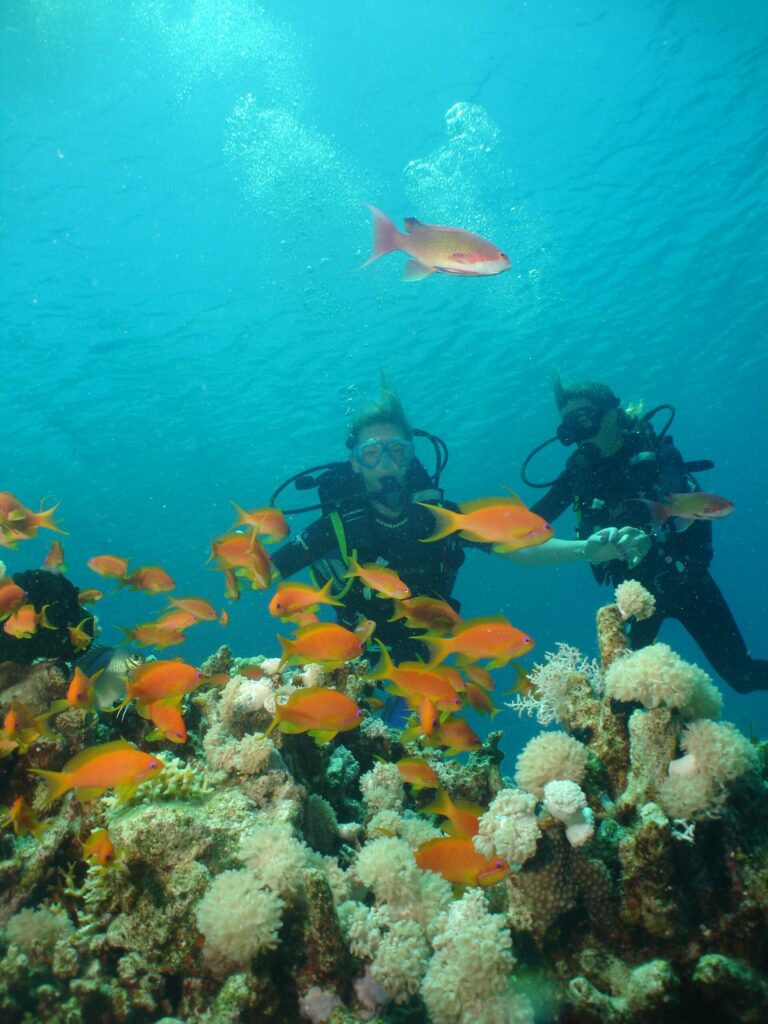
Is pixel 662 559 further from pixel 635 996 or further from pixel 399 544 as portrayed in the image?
pixel 635 996

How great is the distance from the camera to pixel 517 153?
17.2 metres

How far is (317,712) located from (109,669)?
2.39 meters

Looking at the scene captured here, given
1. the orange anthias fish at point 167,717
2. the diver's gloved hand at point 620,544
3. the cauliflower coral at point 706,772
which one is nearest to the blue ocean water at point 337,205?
the diver's gloved hand at point 620,544

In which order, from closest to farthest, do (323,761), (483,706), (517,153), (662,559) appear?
(483,706) → (323,761) → (662,559) → (517,153)

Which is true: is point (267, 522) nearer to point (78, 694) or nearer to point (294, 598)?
point (294, 598)

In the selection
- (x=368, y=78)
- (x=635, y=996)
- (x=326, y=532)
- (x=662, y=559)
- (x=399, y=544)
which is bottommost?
(x=635, y=996)

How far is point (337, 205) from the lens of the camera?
716 inches

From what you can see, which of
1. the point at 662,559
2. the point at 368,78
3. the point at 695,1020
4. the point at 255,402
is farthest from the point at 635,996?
the point at 255,402

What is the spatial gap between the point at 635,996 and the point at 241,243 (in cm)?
2116

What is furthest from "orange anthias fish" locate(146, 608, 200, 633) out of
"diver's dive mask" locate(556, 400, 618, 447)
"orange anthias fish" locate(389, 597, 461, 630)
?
"diver's dive mask" locate(556, 400, 618, 447)

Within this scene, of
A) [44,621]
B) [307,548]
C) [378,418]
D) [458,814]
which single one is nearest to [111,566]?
[44,621]

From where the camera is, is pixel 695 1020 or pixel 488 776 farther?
pixel 488 776

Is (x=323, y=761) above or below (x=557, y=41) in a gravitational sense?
below

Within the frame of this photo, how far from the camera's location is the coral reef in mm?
2338
